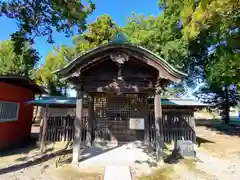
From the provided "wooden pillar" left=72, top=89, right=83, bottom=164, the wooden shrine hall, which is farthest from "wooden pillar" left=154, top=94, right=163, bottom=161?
"wooden pillar" left=72, top=89, right=83, bottom=164

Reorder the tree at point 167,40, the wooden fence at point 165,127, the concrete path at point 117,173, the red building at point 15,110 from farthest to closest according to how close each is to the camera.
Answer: the tree at point 167,40 < the wooden fence at point 165,127 < the red building at point 15,110 < the concrete path at point 117,173

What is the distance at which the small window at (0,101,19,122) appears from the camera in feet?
29.0

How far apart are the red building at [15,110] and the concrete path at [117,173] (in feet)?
20.4

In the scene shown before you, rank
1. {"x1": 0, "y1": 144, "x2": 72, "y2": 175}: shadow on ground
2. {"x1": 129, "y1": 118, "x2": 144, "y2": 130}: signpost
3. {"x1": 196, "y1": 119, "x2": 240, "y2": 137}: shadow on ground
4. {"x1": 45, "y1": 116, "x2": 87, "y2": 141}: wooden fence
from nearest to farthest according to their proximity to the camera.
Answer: {"x1": 0, "y1": 144, "x2": 72, "y2": 175}: shadow on ground
{"x1": 129, "y1": 118, "x2": 144, "y2": 130}: signpost
{"x1": 45, "y1": 116, "x2": 87, "y2": 141}: wooden fence
{"x1": 196, "y1": 119, "x2": 240, "y2": 137}: shadow on ground

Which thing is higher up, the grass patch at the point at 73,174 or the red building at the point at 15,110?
the red building at the point at 15,110

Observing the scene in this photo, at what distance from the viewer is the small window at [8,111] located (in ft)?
29.0

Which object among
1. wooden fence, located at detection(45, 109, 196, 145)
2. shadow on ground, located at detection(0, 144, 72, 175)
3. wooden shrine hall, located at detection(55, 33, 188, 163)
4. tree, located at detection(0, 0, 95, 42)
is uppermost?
tree, located at detection(0, 0, 95, 42)

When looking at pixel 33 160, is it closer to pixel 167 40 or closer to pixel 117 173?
pixel 117 173

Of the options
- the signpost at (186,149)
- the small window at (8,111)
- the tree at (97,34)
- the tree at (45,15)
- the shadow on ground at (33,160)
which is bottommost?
the shadow on ground at (33,160)

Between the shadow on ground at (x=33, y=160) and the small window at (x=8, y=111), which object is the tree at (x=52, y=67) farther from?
the shadow on ground at (x=33, y=160)

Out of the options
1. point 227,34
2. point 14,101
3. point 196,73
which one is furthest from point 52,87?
point 227,34

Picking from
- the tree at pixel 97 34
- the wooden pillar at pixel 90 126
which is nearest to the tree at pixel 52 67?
the tree at pixel 97 34

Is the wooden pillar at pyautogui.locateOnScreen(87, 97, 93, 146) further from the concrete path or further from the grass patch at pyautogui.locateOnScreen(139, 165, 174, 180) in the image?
the grass patch at pyautogui.locateOnScreen(139, 165, 174, 180)

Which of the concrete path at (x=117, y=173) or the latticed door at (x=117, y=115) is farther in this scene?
the latticed door at (x=117, y=115)
